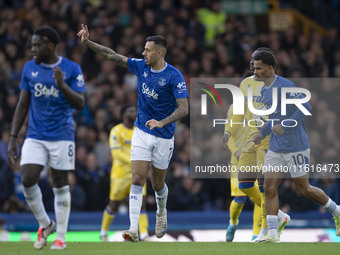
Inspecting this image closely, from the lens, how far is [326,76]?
2066 cm

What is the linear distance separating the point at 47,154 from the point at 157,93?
196cm

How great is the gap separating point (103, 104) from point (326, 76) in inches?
243

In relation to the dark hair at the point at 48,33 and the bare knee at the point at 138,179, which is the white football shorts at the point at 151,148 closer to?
the bare knee at the point at 138,179

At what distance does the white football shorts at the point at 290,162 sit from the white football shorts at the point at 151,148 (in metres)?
1.48

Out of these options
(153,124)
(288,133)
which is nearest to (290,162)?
(288,133)

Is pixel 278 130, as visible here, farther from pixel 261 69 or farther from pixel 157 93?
pixel 157 93

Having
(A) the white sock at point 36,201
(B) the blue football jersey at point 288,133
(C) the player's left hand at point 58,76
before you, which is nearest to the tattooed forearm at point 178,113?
(B) the blue football jersey at point 288,133

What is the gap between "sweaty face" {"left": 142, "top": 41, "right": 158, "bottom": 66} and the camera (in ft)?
36.2

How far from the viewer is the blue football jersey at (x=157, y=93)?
36.1 feet

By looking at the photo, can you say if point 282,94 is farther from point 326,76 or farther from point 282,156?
point 326,76

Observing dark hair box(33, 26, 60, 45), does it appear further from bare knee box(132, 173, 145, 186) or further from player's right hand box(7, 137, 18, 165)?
bare knee box(132, 173, 145, 186)

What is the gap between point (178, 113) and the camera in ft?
35.0

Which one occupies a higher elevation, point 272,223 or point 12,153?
point 12,153

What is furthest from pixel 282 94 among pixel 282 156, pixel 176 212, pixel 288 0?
pixel 288 0
